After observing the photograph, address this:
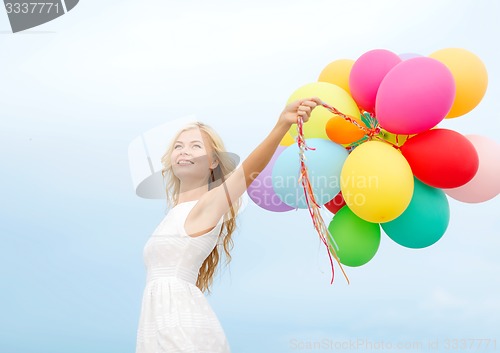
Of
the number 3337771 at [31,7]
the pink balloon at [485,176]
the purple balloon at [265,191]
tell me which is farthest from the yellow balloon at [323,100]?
the number 3337771 at [31,7]

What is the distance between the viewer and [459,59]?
241cm

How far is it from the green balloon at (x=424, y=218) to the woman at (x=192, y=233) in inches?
28.0

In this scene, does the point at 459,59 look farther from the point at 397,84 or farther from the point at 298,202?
the point at 298,202

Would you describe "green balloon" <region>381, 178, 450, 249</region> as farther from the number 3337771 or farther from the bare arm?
the number 3337771

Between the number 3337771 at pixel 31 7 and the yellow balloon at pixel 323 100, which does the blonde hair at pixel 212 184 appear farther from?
the number 3337771 at pixel 31 7

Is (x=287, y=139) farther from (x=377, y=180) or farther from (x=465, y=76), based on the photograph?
(x=465, y=76)

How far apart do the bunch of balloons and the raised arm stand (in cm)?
32

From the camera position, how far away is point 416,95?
2166mm

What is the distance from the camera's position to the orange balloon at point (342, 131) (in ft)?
7.84

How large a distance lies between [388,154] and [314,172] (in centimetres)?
28

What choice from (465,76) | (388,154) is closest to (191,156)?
(388,154)

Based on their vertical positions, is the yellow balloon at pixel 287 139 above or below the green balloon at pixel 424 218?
above
